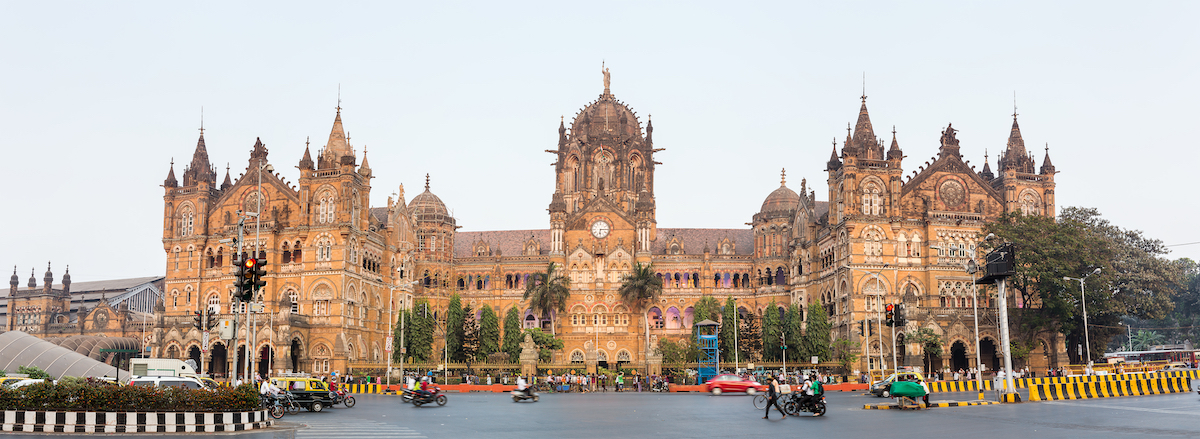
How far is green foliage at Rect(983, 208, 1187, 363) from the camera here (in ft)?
241

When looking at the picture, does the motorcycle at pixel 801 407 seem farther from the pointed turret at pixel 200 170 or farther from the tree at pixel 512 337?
the pointed turret at pixel 200 170

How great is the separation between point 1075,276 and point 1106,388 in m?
33.4

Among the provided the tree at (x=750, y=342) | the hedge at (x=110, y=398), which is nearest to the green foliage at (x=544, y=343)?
the tree at (x=750, y=342)

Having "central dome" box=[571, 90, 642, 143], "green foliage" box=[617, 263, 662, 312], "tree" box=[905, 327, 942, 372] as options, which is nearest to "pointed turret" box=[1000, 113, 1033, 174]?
"tree" box=[905, 327, 942, 372]

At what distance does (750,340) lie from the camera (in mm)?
83188

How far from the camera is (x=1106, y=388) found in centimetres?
4344

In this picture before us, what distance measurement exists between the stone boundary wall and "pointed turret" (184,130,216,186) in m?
66.5

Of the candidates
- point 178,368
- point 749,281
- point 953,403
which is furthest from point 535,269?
point 953,403

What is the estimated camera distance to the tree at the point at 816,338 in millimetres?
80125

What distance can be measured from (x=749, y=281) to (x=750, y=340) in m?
17.0

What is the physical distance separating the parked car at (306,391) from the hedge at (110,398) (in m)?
11.3

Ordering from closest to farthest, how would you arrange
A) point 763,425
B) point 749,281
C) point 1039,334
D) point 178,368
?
point 763,425 < point 178,368 < point 1039,334 < point 749,281

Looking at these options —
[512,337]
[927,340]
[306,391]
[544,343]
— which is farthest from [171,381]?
[927,340]

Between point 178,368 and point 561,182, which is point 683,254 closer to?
point 561,182
